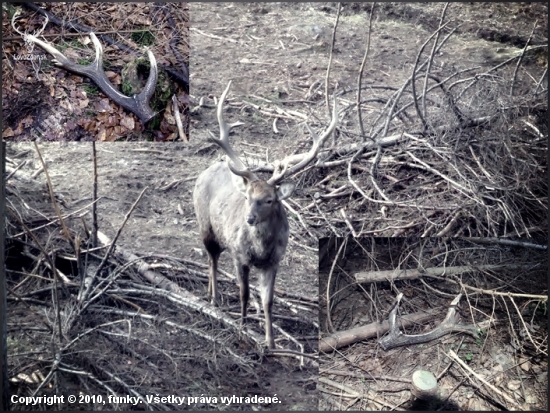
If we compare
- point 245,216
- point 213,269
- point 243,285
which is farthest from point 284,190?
point 213,269

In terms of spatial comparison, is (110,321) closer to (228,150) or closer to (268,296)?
(268,296)

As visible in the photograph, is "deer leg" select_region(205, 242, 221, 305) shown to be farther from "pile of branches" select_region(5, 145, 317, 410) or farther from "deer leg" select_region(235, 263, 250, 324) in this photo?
"deer leg" select_region(235, 263, 250, 324)

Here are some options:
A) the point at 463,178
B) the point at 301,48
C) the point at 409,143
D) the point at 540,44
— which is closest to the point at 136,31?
the point at 301,48

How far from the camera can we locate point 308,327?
15.3ft

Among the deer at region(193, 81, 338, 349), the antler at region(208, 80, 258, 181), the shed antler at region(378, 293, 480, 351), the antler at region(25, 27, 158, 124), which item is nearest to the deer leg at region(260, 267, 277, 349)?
the deer at region(193, 81, 338, 349)

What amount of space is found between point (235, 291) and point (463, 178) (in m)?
1.72

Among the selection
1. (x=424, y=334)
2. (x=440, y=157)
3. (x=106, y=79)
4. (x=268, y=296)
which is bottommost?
(x=424, y=334)

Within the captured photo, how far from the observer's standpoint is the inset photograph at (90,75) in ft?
16.1

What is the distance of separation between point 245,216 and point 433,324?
1481mm

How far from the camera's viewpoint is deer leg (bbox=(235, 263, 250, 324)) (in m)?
4.46

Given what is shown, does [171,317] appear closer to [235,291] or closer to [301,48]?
[235,291]

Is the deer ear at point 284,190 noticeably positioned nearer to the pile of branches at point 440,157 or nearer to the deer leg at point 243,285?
the deer leg at point 243,285

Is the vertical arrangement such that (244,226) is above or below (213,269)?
above

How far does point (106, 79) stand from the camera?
4.95 metres
